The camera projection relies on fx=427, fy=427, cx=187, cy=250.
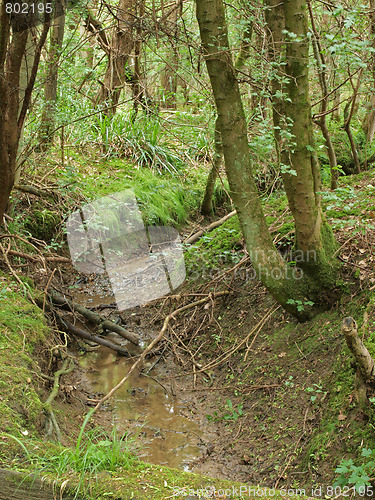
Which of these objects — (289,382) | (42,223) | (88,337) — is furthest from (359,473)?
(42,223)

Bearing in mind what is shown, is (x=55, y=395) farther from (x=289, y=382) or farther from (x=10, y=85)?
(x=10, y=85)

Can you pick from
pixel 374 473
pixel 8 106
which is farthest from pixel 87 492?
pixel 8 106

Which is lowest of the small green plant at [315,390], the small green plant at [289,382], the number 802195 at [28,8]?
the small green plant at [289,382]

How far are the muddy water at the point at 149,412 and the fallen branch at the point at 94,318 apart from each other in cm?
24

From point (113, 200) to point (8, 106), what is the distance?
9.30 ft

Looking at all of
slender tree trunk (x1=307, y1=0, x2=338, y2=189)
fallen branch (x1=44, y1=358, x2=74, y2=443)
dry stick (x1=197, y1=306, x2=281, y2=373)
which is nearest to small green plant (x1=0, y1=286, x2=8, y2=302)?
fallen branch (x1=44, y1=358, x2=74, y2=443)

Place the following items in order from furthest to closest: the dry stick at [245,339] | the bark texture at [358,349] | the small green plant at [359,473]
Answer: the dry stick at [245,339]
the bark texture at [358,349]
the small green plant at [359,473]

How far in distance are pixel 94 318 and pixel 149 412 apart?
1477 millimetres

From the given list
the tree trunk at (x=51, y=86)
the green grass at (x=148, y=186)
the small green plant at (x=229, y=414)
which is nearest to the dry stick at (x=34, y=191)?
the green grass at (x=148, y=186)

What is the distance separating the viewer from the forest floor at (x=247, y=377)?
8.41 ft

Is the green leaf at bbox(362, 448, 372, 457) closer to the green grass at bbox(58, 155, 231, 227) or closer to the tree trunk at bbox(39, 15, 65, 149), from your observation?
the tree trunk at bbox(39, 15, 65, 149)

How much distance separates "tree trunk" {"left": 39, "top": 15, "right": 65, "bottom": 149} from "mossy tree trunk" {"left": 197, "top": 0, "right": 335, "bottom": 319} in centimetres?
232

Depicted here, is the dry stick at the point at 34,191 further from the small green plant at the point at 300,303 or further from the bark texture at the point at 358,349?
the bark texture at the point at 358,349

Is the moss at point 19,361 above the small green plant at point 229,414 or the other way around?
above
